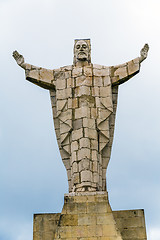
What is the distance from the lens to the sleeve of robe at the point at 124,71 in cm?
1368

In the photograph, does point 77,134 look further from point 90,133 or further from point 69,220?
point 69,220

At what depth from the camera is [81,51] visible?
45.8ft

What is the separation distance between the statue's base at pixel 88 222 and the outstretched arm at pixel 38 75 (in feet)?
13.7

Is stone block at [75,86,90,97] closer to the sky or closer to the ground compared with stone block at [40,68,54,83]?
closer to the ground

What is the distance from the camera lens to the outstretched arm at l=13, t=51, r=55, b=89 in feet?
45.4

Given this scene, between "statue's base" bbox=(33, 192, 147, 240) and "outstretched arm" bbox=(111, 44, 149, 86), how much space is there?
13.6ft

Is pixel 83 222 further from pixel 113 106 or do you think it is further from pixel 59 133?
pixel 113 106

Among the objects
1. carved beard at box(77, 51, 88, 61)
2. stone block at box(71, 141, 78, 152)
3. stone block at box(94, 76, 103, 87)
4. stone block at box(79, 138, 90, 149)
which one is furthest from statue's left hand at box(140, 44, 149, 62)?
stone block at box(71, 141, 78, 152)

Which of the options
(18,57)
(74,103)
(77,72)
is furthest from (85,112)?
(18,57)

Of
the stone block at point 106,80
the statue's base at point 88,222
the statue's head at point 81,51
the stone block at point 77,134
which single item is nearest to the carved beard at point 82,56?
the statue's head at point 81,51

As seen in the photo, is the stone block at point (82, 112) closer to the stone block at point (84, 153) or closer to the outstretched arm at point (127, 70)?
the stone block at point (84, 153)

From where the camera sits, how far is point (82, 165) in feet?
40.2

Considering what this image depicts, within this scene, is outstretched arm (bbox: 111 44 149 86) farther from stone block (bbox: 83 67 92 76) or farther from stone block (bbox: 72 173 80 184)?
stone block (bbox: 72 173 80 184)

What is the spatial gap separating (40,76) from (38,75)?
8cm
